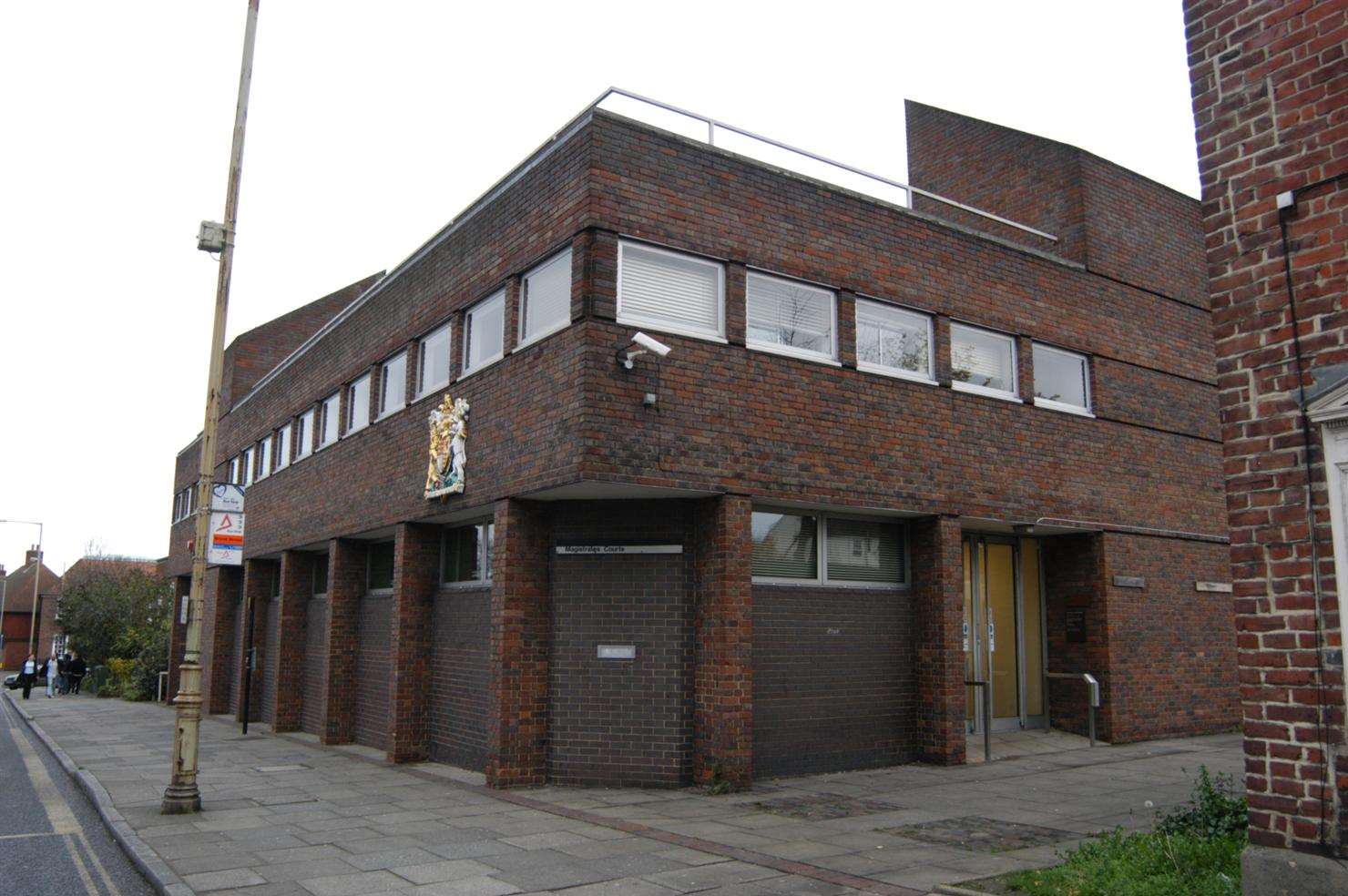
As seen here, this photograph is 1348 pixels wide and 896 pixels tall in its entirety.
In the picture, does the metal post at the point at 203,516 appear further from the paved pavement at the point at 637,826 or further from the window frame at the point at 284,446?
the window frame at the point at 284,446

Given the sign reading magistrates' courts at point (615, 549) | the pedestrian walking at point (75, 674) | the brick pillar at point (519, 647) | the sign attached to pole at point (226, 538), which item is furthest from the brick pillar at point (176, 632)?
the sign reading magistrates' courts at point (615, 549)

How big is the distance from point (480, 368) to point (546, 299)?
5.51 feet

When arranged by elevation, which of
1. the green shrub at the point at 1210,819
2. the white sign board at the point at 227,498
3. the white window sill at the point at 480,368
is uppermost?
the white window sill at the point at 480,368

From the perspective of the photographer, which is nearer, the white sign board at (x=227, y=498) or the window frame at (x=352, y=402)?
the white sign board at (x=227, y=498)

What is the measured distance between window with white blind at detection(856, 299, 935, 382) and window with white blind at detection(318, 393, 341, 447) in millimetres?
9940

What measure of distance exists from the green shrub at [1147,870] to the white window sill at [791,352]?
6.46 meters

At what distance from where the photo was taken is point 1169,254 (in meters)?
17.2

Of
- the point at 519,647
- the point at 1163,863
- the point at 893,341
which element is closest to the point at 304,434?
the point at 519,647

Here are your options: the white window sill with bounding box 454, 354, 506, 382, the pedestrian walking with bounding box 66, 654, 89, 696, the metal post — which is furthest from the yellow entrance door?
the pedestrian walking with bounding box 66, 654, 89, 696

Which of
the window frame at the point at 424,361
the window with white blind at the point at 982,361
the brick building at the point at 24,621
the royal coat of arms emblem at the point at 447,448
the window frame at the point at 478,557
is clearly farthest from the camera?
the brick building at the point at 24,621

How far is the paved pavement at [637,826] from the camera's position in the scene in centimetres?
743

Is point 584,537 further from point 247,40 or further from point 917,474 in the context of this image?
point 247,40

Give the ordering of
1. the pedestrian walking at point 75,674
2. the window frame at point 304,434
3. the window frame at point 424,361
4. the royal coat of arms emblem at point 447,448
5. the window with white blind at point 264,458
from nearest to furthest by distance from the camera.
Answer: the royal coat of arms emblem at point 447,448 < the window frame at point 424,361 < the window frame at point 304,434 < the window with white blind at point 264,458 < the pedestrian walking at point 75,674

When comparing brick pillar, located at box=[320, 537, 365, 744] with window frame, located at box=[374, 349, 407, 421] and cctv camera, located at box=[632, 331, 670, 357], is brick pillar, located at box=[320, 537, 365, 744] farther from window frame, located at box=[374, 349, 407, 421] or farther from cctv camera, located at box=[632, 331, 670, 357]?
cctv camera, located at box=[632, 331, 670, 357]
